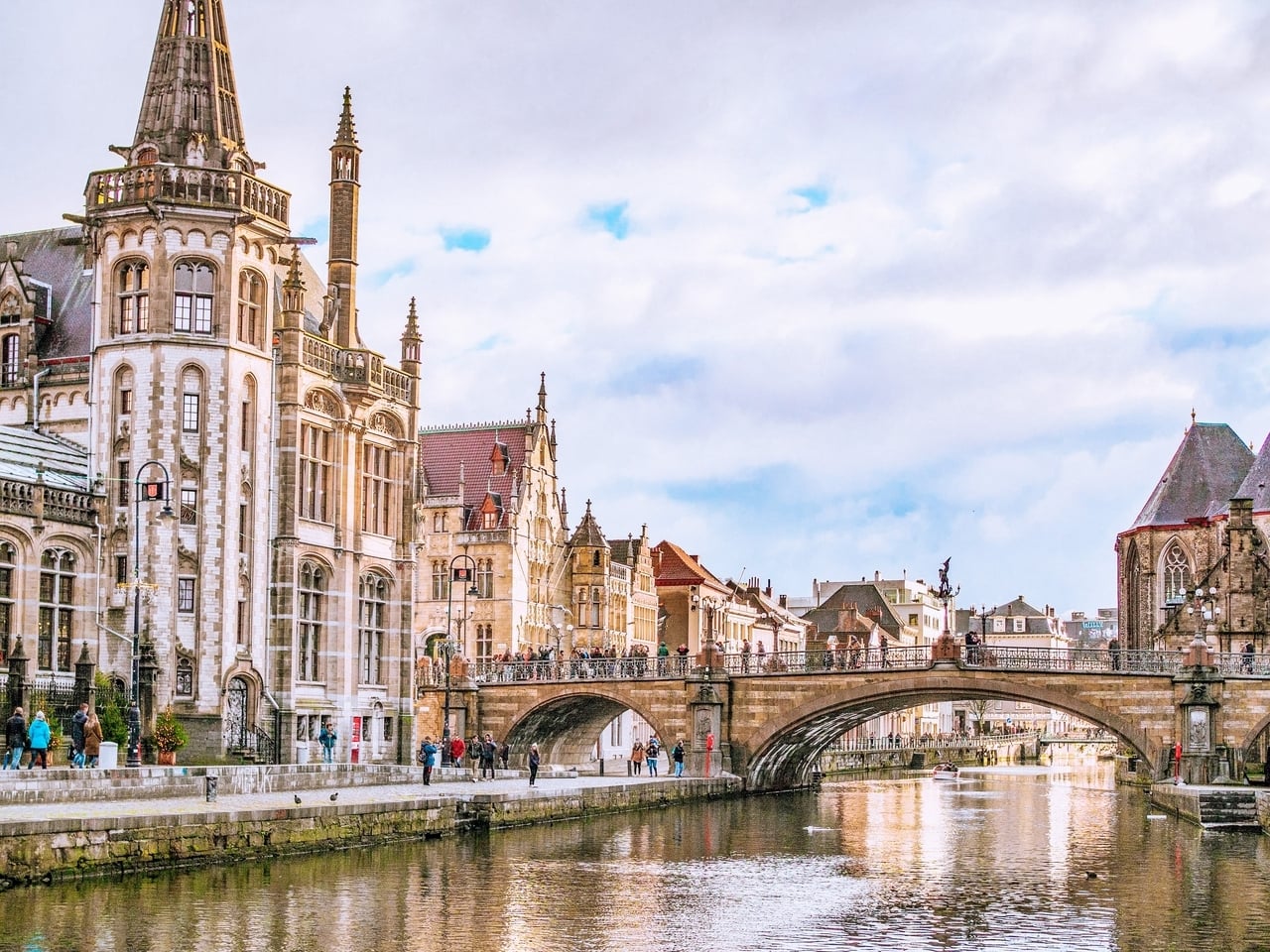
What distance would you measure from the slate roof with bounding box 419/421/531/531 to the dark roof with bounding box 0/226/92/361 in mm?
27928

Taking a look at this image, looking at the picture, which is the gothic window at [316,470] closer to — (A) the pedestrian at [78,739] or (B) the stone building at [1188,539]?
(A) the pedestrian at [78,739]

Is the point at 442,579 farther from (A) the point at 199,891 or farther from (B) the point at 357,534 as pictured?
(A) the point at 199,891

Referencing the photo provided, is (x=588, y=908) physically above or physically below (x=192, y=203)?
below

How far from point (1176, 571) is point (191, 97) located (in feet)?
188

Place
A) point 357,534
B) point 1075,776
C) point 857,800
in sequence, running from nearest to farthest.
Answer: point 357,534
point 857,800
point 1075,776

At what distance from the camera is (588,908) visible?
30.0 m

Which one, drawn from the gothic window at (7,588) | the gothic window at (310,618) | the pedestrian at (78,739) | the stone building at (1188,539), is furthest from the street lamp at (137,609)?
the stone building at (1188,539)

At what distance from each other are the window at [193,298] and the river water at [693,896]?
18056 mm

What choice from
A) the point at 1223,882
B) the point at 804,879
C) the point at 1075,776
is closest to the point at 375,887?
the point at 804,879

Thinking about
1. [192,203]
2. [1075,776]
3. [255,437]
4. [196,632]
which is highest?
[192,203]

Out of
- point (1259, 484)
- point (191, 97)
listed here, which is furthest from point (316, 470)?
point (1259, 484)

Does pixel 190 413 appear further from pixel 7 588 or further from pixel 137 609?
pixel 137 609

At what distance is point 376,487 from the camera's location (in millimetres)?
61125

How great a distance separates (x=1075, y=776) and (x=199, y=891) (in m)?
80.2
